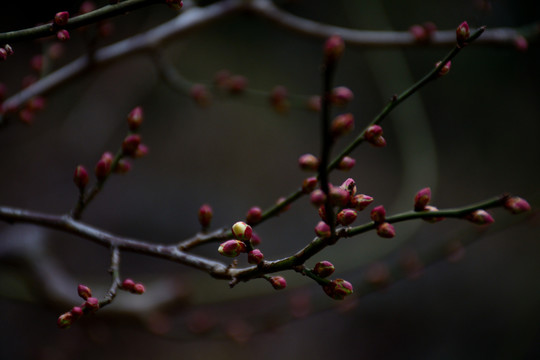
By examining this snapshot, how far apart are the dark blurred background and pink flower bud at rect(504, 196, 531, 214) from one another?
2.58ft

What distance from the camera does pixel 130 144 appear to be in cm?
46

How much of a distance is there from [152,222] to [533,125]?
2.13 m

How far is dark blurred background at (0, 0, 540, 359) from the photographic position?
153cm

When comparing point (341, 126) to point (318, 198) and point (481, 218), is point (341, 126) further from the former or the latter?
point (481, 218)

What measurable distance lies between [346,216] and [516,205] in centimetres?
14

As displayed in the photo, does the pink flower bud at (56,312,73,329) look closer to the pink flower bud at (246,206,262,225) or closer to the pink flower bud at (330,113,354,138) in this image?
the pink flower bud at (246,206,262,225)

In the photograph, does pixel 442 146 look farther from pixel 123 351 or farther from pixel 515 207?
pixel 515 207

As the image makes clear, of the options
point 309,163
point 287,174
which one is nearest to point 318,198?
point 309,163

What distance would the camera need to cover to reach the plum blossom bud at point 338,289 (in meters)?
0.35

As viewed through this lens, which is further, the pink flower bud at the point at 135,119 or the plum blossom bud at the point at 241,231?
the pink flower bud at the point at 135,119

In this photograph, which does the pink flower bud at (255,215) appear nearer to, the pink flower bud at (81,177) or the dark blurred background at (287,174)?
the pink flower bud at (81,177)

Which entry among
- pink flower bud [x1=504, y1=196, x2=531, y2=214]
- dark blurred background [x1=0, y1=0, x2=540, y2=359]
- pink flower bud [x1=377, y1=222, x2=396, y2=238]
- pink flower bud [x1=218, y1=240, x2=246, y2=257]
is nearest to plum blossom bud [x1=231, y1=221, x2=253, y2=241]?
pink flower bud [x1=218, y1=240, x2=246, y2=257]

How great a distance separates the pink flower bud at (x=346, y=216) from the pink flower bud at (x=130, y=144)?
0.82 feet

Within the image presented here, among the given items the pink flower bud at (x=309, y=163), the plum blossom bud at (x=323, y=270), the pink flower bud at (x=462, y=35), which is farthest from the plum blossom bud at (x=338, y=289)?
the pink flower bud at (x=462, y=35)
